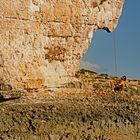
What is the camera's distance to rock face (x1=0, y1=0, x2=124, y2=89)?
1812cm

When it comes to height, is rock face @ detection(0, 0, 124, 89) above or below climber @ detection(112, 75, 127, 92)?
above

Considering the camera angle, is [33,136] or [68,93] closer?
[33,136]

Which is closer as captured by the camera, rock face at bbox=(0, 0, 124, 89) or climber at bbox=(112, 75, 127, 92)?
rock face at bbox=(0, 0, 124, 89)

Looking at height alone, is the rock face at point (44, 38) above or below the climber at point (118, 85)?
above

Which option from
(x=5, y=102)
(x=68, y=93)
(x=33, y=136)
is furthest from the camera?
(x=68, y=93)

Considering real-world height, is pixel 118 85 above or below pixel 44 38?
below

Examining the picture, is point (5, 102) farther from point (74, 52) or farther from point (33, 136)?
point (74, 52)

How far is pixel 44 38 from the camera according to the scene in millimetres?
18781

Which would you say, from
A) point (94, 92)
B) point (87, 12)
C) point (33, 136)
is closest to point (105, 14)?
point (87, 12)

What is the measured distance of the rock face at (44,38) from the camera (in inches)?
714

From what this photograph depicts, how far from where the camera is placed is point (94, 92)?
2003cm

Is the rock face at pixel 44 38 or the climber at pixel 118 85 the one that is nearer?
the rock face at pixel 44 38

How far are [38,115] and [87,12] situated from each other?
4.10 m

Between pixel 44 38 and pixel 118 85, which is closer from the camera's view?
pixel 44 38
